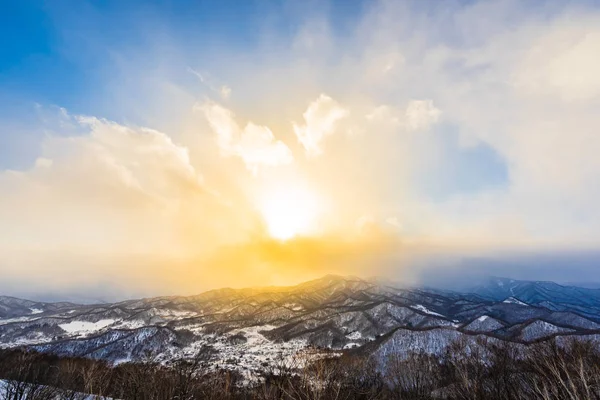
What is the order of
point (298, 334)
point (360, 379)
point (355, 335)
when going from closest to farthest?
point (360, 379) < point (355, 335) < point (298, 334)

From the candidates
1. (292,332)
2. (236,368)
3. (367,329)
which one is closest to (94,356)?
(236,368)

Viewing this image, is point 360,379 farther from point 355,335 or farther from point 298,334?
point 298,334

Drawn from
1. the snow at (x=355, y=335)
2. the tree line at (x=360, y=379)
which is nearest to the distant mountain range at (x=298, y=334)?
the snow at (x=355, y=335)

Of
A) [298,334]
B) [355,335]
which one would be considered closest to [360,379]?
[355,335]

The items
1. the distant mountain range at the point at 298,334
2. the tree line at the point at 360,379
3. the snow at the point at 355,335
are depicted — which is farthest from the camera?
the snow at the point at 355,335

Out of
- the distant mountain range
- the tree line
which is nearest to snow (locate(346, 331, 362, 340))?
the distant mountain range

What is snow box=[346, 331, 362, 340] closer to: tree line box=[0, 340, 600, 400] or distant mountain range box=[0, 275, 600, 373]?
distant mountain range box=[0, 275, 600, 373]

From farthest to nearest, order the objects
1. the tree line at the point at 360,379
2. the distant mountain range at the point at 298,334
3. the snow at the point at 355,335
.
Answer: the snow at the point at 355,335 < the distant mountain range at the point at 298,334 < the tree line at the point at 360,379

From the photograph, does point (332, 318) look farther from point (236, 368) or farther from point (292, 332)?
point (236, 368)

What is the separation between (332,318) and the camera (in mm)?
179500

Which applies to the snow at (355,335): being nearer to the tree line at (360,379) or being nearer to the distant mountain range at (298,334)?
the distant mountain range at (298,334)

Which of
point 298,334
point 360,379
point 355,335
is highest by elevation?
point 360,379

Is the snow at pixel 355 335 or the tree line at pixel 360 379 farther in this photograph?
the snow at pixel 355 335

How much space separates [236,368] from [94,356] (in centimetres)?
7809
